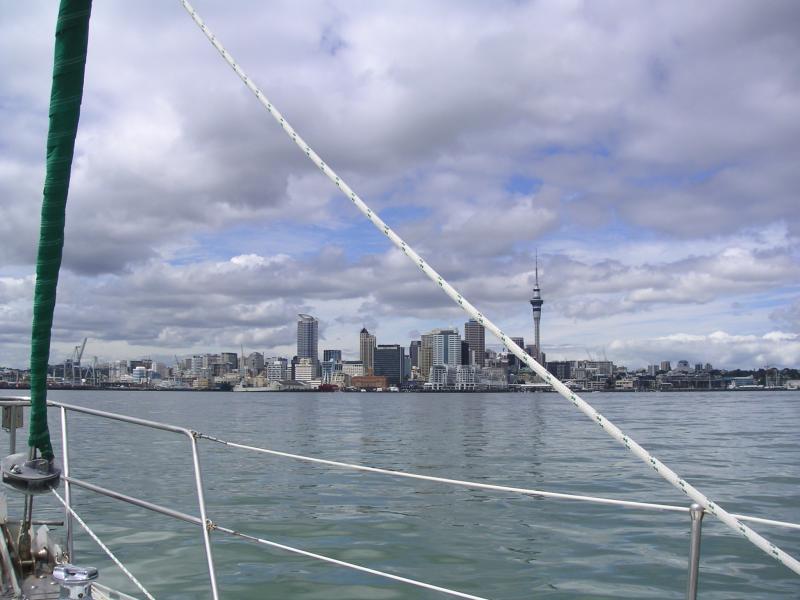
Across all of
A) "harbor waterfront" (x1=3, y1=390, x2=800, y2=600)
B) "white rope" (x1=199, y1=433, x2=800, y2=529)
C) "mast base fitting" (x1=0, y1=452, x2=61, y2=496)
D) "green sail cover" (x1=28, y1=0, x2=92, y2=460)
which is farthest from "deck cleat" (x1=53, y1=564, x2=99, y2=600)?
"harbor waterfront" (x1=3, y1=390, x2=800, y2=600)

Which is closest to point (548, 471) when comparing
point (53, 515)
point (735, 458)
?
point (735, 458)

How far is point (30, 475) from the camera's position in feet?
13.7

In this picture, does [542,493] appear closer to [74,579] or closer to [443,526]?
[74,579]

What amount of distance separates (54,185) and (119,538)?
8.72 meters

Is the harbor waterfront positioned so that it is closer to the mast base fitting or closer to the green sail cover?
the mast base fitting

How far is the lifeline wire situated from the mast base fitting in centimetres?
244

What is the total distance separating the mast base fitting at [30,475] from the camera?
13.5 feet

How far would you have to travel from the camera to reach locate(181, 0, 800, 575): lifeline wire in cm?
284

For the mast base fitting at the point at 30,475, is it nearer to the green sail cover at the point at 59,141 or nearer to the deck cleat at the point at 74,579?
the green sail cover at the point at 59,141

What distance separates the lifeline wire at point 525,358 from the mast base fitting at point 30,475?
2.44m

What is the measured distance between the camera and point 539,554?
9633 millimetres

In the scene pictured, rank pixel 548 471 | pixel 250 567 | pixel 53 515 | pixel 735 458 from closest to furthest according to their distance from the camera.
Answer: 1. pixel 250 567
2. pixel 53 515
3. pixel 548 471
4. pixel 735 458

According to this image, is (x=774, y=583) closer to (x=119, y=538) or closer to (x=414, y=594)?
(x=414, y=594)

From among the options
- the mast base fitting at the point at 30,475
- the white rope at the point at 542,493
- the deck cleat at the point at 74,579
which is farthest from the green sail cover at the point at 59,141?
the white rope at the point at 542,493
